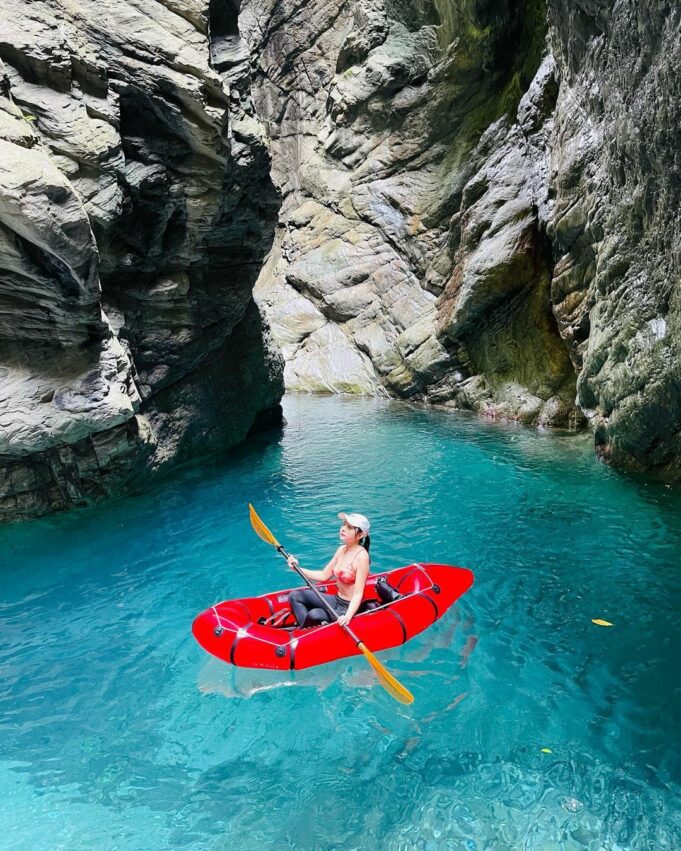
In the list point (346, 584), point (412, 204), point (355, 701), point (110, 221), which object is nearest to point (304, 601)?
point (346, 584)

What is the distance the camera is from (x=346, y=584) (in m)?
6.78

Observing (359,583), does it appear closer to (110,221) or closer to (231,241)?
(110,221)

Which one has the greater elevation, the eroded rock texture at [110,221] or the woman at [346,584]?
the eroded rock texture at [110,221]

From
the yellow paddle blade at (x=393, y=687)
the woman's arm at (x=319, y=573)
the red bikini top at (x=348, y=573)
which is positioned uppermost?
the red bikini top at (x=348, y=573)

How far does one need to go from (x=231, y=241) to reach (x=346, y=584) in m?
10.9

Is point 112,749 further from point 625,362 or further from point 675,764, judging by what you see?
point 625,362

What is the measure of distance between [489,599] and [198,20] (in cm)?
1193

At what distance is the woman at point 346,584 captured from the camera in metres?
6.52

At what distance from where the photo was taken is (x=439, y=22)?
29984 millimetres

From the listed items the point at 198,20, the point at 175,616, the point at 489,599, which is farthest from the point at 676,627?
the point at 198,20

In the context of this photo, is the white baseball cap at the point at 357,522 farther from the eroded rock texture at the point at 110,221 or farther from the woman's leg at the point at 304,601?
the eroded rock texture at the point at 110,221

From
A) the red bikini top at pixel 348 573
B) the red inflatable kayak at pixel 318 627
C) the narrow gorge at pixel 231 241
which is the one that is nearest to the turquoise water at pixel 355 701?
the red inflatable kayak at pixel 318 627

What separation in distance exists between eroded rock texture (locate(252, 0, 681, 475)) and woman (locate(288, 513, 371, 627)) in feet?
24.5

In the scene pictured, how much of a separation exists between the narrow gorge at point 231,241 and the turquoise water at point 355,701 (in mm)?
2548
